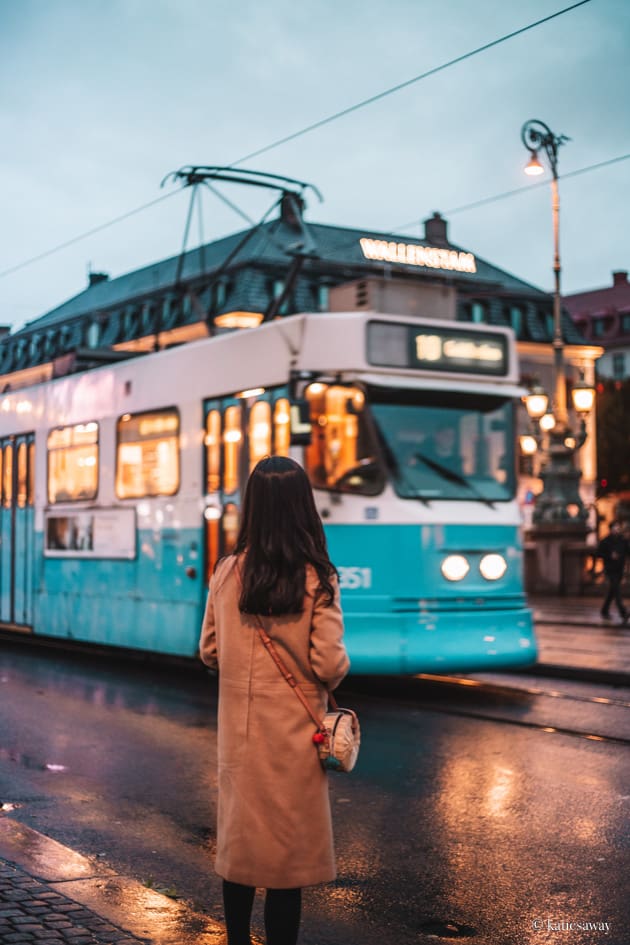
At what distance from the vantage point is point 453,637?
1062cm

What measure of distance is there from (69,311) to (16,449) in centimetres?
5380

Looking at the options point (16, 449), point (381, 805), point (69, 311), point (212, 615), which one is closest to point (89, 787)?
point (381, 805)

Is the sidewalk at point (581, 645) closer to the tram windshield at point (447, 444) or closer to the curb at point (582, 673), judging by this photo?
the curb at point (582, 673)

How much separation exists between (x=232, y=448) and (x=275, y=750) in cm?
803

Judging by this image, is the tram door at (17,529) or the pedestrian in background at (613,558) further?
the pedestrian in background at (613,558)

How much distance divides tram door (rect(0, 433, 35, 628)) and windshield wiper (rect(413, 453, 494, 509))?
6.42 meters

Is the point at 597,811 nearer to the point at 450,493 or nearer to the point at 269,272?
the point at 450,493

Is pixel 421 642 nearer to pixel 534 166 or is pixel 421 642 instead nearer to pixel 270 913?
pixel 270 913

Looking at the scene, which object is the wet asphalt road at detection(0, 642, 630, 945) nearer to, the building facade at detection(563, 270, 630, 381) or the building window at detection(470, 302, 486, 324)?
the building window at detection(470, 302, 486, 324)

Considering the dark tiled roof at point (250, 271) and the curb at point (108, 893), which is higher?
the dark tiled roof at point (250, 271)

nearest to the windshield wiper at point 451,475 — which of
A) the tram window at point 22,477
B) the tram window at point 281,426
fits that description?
the tram window at point 281,426

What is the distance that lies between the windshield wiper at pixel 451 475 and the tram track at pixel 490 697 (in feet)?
5.88

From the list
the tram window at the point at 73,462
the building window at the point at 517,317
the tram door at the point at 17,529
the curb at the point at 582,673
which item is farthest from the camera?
the building window at the point at 517,317

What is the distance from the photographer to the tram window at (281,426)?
1089 cm
